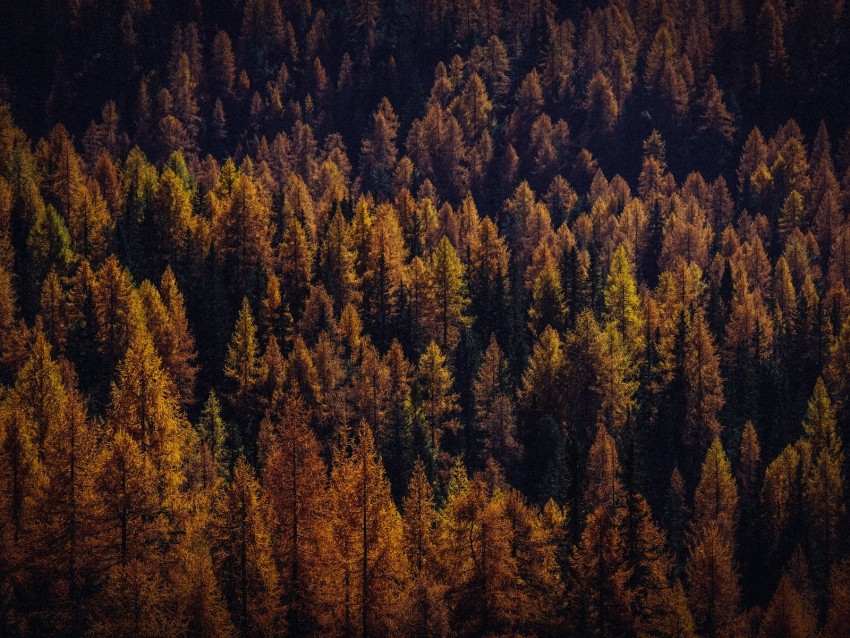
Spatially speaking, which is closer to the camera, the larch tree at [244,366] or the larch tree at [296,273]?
the larch tree at [244,366]

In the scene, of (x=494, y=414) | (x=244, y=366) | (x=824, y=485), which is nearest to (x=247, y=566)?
(x=244, y=366)

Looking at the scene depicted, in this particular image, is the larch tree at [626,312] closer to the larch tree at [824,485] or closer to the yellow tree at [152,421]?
the larch tree at [824,485]

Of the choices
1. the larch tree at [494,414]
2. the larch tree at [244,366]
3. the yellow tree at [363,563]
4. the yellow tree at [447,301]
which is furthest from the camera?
the yellow tree at [447,301]

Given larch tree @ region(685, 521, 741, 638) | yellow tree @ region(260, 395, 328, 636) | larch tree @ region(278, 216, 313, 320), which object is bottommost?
larch tree @ region(685, 521, 741, 638)

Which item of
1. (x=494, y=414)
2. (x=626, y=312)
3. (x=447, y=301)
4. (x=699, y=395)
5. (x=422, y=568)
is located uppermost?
(x=447, y=301)

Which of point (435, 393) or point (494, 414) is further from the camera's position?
point (435, 393)

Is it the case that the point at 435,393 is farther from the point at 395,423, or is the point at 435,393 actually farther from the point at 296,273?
the point at 296,273

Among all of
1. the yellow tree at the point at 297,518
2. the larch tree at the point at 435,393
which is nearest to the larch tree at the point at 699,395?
the larch tree at the point at 435,393

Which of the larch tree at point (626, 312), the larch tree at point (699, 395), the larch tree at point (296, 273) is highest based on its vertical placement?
the larch tree at point (296, 273)

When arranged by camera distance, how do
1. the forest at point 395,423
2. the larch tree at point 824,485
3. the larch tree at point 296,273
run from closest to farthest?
1. the forest at point 395,423
2. the larch tree at point 824,485
3. the larch tree at point 296,273

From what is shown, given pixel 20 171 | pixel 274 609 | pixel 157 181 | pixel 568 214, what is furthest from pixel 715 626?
pixel 568 214

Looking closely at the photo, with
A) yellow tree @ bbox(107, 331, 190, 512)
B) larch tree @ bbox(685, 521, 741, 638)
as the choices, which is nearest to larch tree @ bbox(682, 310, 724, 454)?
larch tree @ bbox(685, 521, 741, 638)

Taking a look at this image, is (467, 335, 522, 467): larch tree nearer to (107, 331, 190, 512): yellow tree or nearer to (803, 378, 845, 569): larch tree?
(803, 378, 845, 569): larch tree

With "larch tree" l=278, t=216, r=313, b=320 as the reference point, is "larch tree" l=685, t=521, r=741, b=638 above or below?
below
